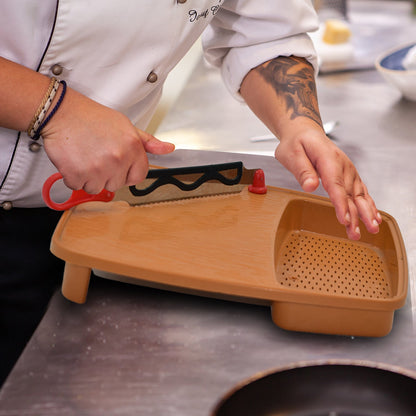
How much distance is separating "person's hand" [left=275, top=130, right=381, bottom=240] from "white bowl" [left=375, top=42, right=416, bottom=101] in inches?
28.4

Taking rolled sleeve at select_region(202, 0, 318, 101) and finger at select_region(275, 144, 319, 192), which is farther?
rolled sleeve at select_region(202, 0, 318, 101)

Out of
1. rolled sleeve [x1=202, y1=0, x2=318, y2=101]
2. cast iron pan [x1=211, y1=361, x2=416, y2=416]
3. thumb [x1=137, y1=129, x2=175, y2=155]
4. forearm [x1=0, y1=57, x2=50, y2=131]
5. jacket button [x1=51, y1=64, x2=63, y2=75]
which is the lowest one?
cast iron pan [x1=211, y1=361, x2=416, y2=416]

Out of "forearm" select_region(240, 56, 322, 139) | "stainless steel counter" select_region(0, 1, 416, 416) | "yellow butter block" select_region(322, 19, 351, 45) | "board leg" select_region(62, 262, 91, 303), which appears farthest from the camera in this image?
"yellow butter block" select_region(322, 19, 351, 45)

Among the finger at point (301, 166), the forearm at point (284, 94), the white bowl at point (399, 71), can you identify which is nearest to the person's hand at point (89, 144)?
the finger at point (301, 166)

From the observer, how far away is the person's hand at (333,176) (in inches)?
29.9

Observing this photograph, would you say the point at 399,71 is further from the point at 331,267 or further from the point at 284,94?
the point at 331,267

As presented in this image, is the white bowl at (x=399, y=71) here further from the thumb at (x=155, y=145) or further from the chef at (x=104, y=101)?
the thumb at (x=155, y=145)

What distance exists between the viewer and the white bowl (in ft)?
4.86

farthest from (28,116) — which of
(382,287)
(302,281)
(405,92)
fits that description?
(405,92)

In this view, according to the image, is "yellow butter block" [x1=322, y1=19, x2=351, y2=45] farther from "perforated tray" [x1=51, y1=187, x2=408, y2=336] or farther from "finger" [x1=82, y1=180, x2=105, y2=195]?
"finger" [x1=82, y1=180, x2=105, y2=195]

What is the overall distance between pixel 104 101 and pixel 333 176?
39 centimetres

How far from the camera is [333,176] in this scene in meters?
0.81

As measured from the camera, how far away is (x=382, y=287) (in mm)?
765

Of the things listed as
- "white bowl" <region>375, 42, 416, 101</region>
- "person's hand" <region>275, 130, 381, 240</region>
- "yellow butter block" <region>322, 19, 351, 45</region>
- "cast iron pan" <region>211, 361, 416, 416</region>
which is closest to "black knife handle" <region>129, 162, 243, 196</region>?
"person's hand" <region>275, 130, 381, 240</region>
